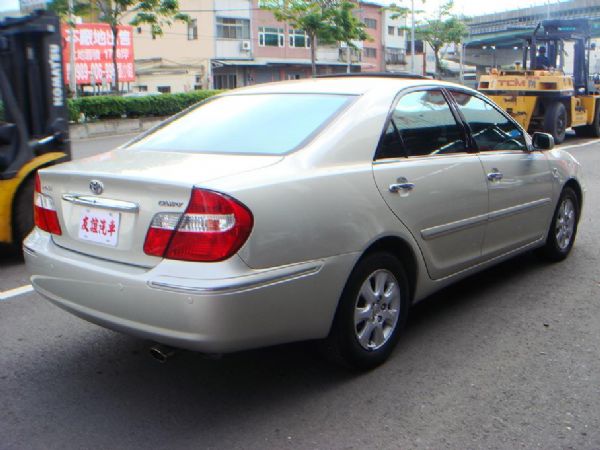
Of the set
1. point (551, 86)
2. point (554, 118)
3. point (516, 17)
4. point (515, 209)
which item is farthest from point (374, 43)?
point (515, 209)

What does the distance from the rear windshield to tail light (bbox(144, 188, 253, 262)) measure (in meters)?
0.60

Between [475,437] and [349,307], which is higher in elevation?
[349,307]

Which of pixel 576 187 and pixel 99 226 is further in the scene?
pixel 576 187

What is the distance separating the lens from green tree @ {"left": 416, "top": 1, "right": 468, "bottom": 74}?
1954 inches

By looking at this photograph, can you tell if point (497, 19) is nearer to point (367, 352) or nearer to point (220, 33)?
point (220, 33)

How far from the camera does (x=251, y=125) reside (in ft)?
12.4

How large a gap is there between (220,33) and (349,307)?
46.4 metres

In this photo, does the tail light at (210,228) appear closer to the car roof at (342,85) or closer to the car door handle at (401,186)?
the car door handle at (401,186)

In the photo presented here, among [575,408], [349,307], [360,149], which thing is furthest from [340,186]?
[575,408]

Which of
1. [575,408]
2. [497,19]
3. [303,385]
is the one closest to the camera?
[575,408]

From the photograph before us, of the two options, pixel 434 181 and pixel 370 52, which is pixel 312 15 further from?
pixel 370 52

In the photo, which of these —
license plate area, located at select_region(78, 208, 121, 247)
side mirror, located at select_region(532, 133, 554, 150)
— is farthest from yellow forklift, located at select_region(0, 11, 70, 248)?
side mirror, located at select_region(532, 133, 554, 150)

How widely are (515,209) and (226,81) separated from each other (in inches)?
1833

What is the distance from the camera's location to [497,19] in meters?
62.7
